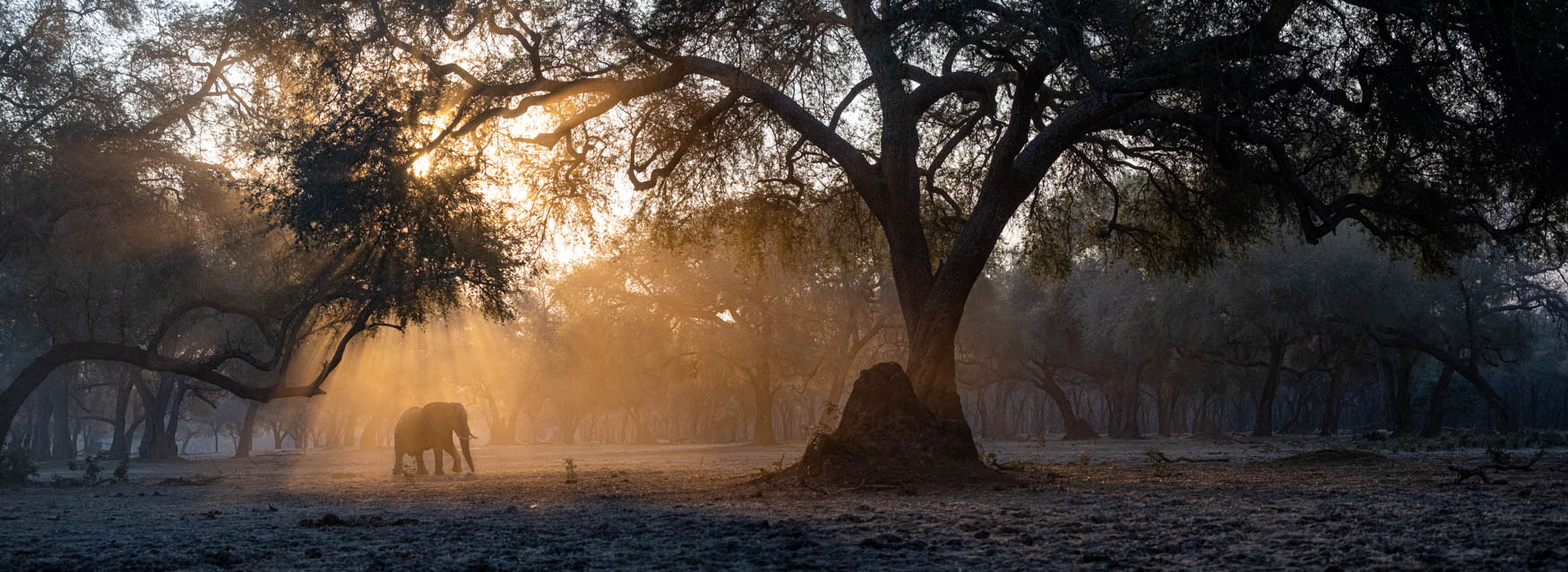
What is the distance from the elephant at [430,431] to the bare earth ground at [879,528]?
33.1 feet

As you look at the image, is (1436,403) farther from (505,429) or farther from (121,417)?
(505,429)

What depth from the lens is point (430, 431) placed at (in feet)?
72.3

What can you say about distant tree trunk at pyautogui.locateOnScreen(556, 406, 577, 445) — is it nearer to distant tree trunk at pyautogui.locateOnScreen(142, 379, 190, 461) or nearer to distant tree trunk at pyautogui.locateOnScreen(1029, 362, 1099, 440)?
distant tree trunk at pyautogui.locateOnScreen(142, 379, 190, 461)

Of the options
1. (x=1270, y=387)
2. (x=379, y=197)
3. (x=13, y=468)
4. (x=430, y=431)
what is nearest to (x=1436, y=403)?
(x=1270, y=387)

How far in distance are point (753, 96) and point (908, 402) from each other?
14.6 feet

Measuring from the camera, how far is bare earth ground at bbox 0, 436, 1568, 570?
5316 millimetres

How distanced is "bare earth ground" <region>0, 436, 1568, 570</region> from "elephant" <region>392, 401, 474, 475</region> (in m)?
10.1

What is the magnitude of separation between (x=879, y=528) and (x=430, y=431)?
57.5 feet

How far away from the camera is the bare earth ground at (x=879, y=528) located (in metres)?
5.32

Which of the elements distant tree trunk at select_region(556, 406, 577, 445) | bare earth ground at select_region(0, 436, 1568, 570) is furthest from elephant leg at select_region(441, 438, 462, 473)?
distant tree trunk at select_region(556, 406, 577, 445)

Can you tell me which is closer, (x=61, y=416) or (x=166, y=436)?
(x=166, y=436)

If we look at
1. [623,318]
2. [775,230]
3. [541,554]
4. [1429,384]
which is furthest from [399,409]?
[541,554]

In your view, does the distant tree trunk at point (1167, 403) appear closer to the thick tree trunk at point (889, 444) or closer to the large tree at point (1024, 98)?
the large tree at point (1024, 98)

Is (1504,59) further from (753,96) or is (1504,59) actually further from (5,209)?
(5,209)
